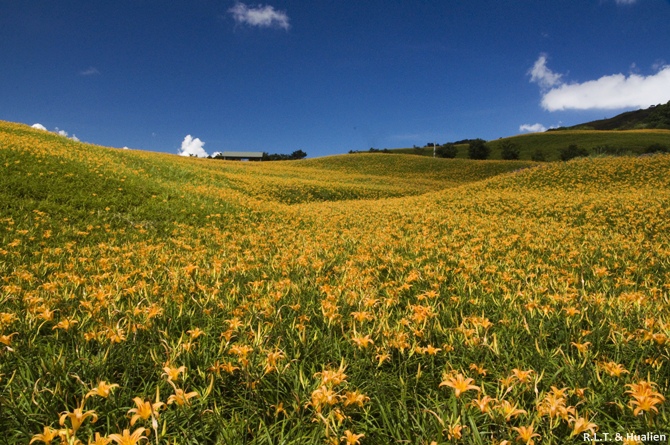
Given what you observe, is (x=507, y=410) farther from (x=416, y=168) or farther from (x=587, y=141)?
(x=587, y=141)

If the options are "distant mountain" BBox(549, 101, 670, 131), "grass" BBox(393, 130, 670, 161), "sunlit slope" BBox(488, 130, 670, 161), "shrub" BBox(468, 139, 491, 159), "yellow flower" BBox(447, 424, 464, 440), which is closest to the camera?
Result: "yellow flower" BBox(447, 424, 464, 440)

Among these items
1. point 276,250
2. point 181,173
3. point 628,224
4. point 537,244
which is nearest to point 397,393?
point 276,250

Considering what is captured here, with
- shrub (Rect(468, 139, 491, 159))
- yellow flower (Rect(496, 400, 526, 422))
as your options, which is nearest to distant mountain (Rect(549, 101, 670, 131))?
shrub (Rect(468, 139, 491, 159))

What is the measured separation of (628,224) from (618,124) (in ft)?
521

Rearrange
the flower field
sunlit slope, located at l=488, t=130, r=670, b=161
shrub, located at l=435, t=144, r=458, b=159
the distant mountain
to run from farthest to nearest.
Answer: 1. the distant mountain
2. shrub, located at l=435, t=144, r=458, b=159
3. sunlit slope, located at l=488, t=130, r=670, b=161
4. the flower field

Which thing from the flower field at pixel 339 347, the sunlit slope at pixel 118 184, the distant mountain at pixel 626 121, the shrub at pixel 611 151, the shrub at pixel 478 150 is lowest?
the flower field at pixel 339 347

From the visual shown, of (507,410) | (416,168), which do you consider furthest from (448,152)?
(507,410)

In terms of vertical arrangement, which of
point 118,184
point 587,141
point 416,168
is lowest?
point 118,184

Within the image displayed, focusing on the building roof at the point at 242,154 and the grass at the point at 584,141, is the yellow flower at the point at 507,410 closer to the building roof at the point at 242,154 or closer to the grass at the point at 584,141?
the grass at the point at 584,141

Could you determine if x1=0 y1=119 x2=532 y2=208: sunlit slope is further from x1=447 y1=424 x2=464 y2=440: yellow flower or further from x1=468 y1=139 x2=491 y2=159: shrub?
x1=468 y1=139 x2=491 y2=159: shrub

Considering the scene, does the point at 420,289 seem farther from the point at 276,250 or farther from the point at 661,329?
the point at 276,250

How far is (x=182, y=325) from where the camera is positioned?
9.50 feet

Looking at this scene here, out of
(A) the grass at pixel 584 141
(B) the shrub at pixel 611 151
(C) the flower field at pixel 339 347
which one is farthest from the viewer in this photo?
(A) the grass at pixel 584 141

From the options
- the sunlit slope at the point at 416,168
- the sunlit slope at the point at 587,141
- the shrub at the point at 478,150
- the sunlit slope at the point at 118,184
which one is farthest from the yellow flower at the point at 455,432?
the shrub at the point at 478,150
